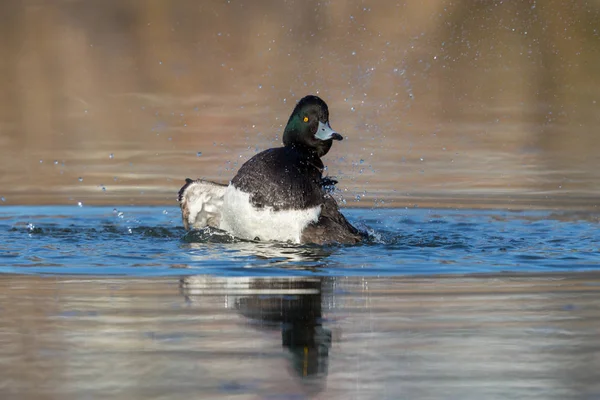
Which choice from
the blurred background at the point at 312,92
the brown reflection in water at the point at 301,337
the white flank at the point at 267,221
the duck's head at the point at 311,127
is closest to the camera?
the brown reflection in water at the point at 301,337

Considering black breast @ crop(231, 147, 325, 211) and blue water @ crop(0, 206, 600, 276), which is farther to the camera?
black breast @ crop(231, 147, 325, 211)

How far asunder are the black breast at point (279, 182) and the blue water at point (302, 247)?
33 cm

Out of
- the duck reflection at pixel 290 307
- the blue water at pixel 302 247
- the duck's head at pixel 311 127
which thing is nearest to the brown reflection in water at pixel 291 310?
the duck reflection at pixel 290 307

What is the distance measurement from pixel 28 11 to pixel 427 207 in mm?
14878

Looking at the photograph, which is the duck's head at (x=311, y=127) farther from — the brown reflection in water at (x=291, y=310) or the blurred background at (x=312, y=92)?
the brown reflection in water at (x=291, y=310)

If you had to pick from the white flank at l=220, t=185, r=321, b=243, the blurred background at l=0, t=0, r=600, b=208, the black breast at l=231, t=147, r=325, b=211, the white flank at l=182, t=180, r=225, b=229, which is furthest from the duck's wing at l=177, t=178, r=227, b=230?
the blurred background at l=0, t=0, r=600, b=208

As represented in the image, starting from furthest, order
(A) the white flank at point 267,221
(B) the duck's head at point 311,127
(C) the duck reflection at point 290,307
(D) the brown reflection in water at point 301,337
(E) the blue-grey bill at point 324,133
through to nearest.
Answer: (B) the duck's head at point 311,127, (E) the blue-grey bill at point 324,133, (A) the white flank at point 267,221, (C) the duck reflection at point 290,307, (D) the brown reflection in water at point 301,337

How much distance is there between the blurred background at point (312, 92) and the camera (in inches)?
491

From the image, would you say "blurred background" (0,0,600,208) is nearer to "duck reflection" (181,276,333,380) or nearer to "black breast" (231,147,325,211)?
"black breast" (231,147,325,211)

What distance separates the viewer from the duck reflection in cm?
528

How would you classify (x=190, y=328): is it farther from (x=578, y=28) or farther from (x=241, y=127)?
(x=578, y=28)

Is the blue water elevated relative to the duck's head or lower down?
lower down

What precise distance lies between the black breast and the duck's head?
0.28 meters

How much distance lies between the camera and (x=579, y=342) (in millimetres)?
5551
